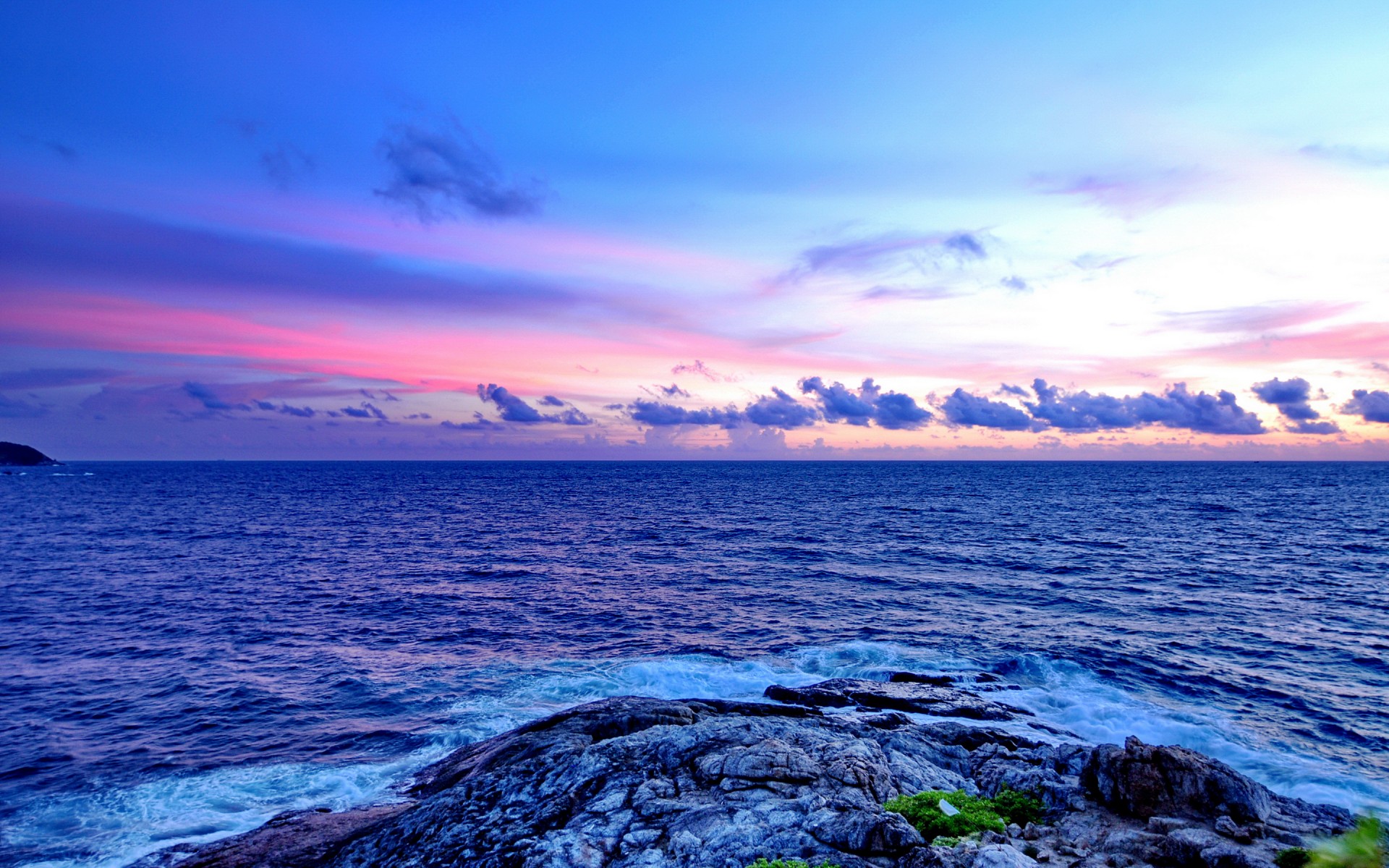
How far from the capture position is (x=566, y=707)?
94.9 ft

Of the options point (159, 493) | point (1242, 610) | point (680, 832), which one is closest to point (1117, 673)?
point (1242, 610)

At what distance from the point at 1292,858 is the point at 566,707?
2299cm

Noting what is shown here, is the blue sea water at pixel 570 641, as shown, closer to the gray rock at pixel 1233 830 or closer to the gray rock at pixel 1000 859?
the gray rock at pixel 1233 830

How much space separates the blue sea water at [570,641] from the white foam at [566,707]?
0.13 m

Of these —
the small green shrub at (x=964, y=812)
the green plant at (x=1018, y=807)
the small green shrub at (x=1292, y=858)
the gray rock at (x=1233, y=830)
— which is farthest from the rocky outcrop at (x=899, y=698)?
the small green shrub at (x=1292, y=858)

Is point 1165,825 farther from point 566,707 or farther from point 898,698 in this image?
point 566,707

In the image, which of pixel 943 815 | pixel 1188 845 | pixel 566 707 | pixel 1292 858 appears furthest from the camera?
pixel 566 707

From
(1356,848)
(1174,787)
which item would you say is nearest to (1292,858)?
(1174,787)

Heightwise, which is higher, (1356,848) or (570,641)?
(1356,848)

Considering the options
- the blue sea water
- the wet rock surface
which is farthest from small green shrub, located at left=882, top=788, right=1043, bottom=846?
the blue sea water

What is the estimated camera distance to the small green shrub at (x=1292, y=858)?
13.0m

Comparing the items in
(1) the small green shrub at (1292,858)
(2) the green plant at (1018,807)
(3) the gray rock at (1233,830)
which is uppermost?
(1) the small green shrub at (1292,858)

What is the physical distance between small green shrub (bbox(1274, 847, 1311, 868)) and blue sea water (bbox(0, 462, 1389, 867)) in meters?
10.8

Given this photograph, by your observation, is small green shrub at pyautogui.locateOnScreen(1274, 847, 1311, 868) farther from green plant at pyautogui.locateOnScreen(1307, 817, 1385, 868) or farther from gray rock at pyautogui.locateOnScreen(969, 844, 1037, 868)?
green plant at pyautogui.locateOnScreen(1307, 817, 1385, 868)
